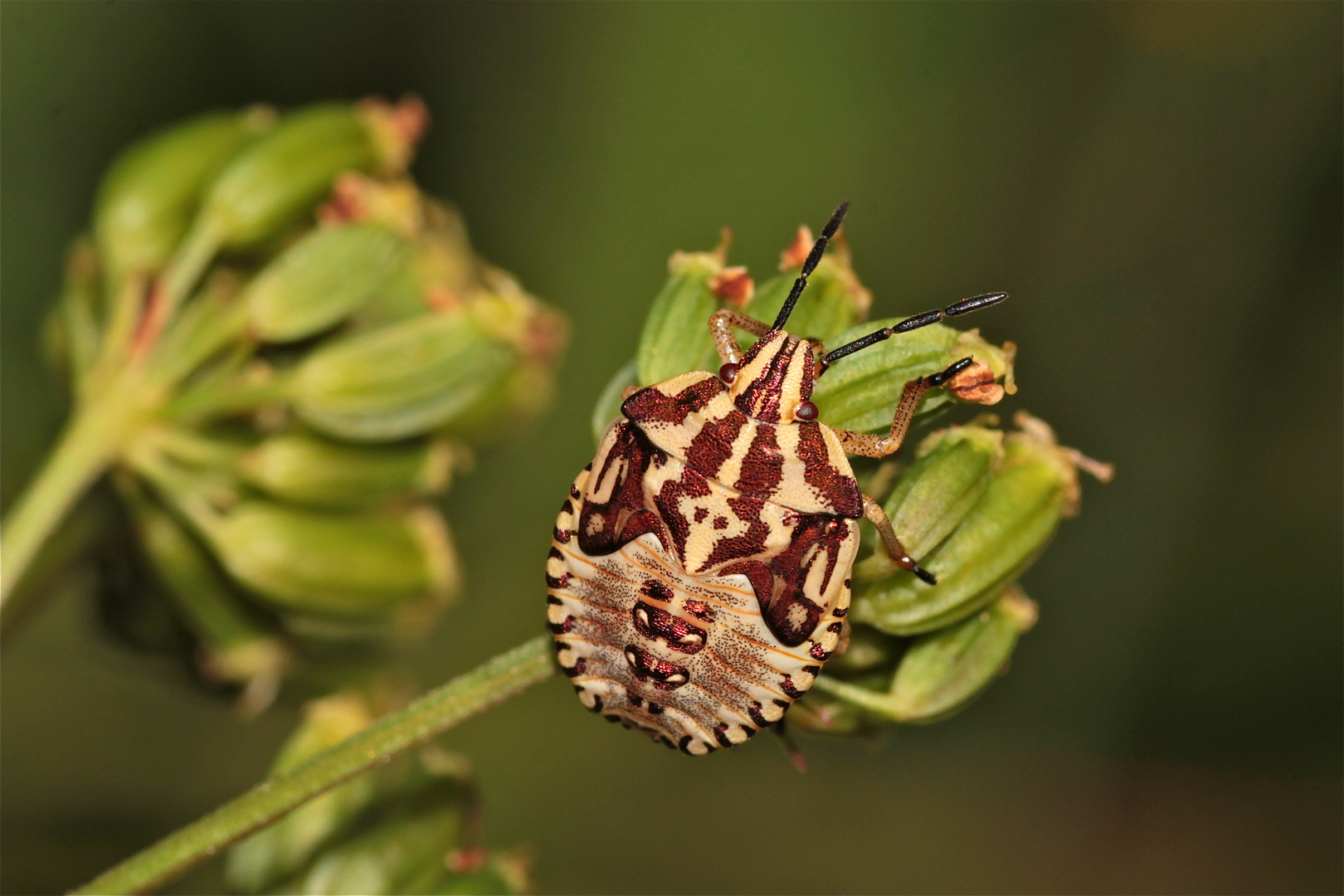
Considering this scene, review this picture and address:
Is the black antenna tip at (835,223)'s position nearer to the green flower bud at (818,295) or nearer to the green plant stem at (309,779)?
the green flower bud at (818,295)

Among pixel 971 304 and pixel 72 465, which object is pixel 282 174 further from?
pixel 971 304

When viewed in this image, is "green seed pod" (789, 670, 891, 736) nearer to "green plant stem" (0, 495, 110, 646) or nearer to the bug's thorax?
the bug's thorax

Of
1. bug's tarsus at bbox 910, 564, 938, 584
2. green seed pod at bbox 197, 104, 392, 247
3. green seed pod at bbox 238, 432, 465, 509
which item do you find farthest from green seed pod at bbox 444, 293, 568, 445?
bug's tarsus at bbox 910, 564, 938, 584

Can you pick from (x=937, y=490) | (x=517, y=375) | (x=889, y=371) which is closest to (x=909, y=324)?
(x=889, y=371)

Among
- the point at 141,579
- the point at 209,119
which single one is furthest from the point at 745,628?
the point at 209,119

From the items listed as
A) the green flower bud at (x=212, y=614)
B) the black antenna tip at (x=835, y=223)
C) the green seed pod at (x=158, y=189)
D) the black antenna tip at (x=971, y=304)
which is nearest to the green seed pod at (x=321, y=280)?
the green seed pod at (x=158, y=189)

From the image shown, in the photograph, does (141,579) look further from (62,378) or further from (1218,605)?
(1218,605)
